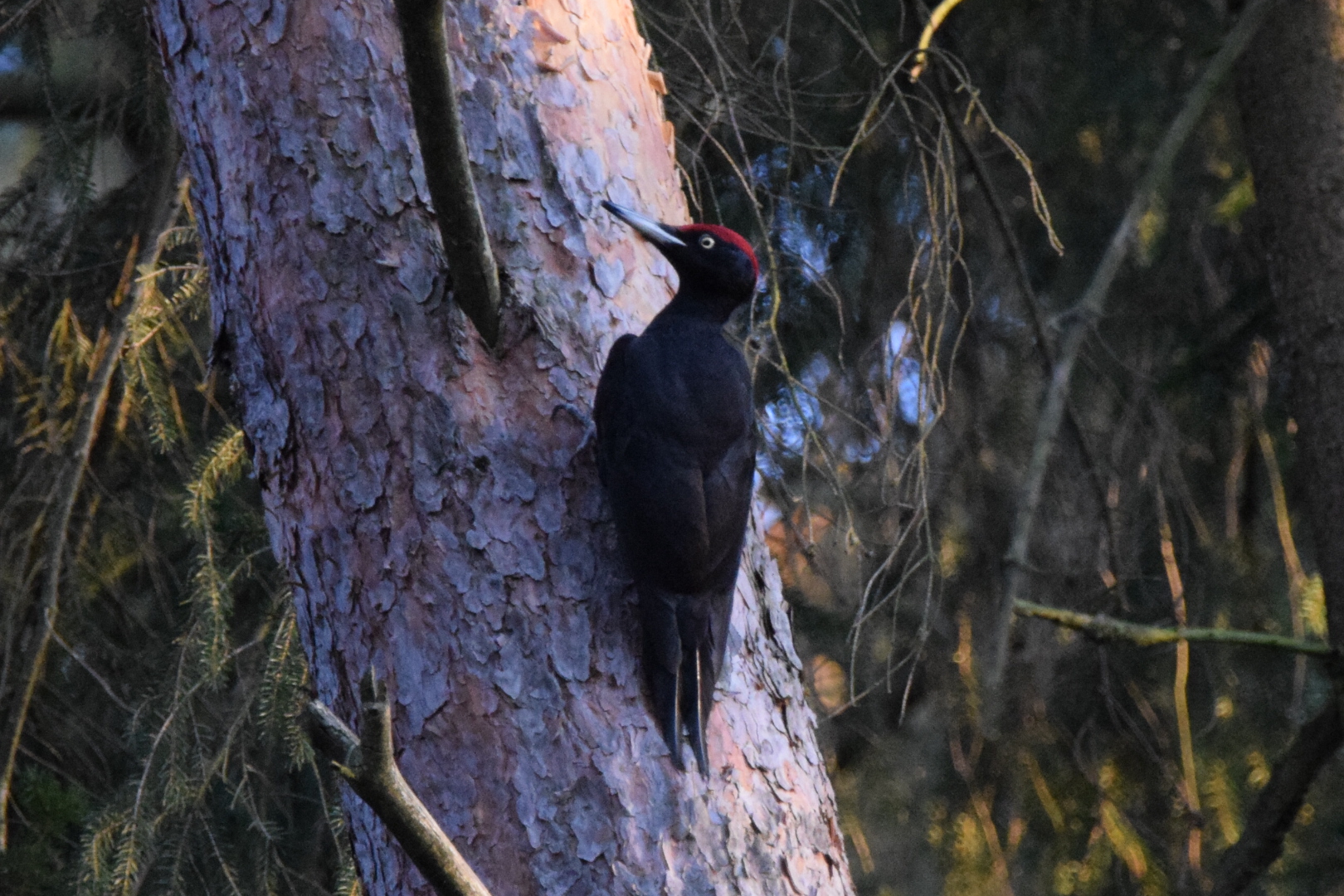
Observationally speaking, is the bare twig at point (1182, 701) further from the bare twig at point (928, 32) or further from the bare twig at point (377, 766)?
the bare twig at point (377, 766)

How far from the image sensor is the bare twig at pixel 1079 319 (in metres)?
2.38

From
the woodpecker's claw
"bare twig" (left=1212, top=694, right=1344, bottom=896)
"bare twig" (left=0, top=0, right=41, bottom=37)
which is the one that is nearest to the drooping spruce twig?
"bare twig" (left=0, top=0, right=41, bottom=37)

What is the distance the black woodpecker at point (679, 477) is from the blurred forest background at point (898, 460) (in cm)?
84

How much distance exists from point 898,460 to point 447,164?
2.02m

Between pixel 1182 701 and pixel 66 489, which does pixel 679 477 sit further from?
pixel 66 489

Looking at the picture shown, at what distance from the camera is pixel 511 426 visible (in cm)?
218

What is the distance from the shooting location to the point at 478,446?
214 centimetres

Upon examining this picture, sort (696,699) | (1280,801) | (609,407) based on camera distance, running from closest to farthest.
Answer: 1. (696,699)
2. (609,407)
3. (1280,801)

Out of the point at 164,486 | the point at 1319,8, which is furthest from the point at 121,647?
the point at 1319,8

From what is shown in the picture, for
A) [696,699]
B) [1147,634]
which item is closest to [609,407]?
[696,699]

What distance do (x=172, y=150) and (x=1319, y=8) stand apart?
2.84 meters

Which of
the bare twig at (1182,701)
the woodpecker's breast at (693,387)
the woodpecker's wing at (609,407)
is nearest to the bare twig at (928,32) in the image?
the woodpecker's breast at (693,387)

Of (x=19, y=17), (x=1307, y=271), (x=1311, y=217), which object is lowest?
(x=19, y=17)

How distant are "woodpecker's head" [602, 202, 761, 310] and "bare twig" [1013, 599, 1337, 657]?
823 mm
